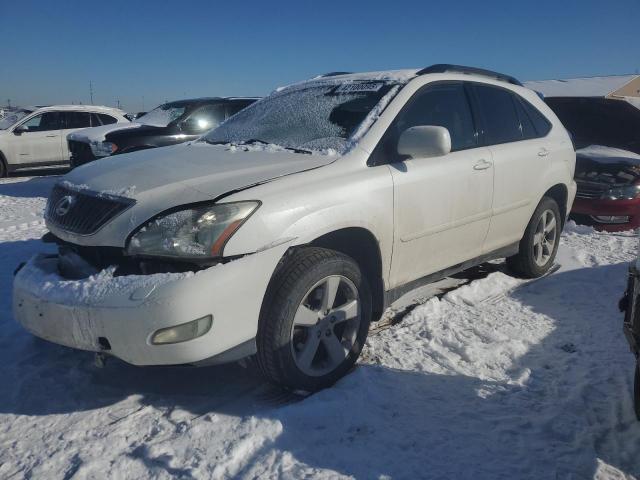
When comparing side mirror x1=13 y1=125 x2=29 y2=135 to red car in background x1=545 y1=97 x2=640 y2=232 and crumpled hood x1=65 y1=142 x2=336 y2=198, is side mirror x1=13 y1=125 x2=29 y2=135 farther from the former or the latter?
red car in background x1=545 y1=97 x2=640 y2=232

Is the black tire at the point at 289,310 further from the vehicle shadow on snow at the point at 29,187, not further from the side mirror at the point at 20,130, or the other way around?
the side mirror at the point at 20,130

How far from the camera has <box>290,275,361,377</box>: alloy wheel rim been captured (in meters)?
2.74

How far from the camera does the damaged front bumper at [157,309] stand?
2.27 m

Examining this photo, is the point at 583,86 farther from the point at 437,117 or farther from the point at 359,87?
the point at 359,87

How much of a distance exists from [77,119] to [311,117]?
1034cm

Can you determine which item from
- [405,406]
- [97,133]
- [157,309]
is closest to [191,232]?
[157,309]

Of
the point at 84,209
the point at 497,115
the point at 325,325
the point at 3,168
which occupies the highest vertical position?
the point at 497,115

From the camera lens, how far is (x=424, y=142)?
3.04 m

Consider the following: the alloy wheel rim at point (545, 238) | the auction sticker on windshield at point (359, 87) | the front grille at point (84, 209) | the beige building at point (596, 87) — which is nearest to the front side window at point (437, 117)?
the auction sticker on windshield at point (359, 87)

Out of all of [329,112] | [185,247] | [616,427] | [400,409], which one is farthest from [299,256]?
[616,427]

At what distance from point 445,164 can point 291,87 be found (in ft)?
4.80

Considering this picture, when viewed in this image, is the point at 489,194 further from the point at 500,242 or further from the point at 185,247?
the point at 185,247

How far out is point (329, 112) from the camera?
346cm

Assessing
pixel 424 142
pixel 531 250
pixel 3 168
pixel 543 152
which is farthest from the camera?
pixel 3 168
